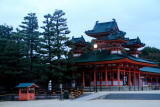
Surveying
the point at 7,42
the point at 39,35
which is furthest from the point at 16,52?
the point at 39,35

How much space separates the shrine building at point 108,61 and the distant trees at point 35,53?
4.12 meters

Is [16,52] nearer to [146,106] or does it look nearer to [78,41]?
[78,41]

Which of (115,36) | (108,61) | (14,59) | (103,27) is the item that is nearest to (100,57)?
(108,61)

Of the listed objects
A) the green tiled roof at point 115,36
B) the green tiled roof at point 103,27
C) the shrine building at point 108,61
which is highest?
the green tiled roof at point 103,27

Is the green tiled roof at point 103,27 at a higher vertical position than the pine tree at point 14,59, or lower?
higher

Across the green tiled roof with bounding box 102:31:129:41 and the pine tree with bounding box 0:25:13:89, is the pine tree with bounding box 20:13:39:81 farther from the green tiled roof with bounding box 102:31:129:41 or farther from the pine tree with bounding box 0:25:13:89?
the green tiled roof with bounding box 102:31:129:41

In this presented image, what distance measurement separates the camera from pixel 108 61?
129 feet

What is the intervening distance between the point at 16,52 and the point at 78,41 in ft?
41.5

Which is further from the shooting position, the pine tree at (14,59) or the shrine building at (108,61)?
the shrine building at (108,61)

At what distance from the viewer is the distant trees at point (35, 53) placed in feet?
124

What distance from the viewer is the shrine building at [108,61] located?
40312 millimetres

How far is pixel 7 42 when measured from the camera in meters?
39.1

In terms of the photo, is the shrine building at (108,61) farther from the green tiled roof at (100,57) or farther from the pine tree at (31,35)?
the pine tree at (31,35)

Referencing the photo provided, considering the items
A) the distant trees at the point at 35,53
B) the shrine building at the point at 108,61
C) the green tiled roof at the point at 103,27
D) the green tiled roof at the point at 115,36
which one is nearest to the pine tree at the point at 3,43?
the distant trees at the point at 35,53
